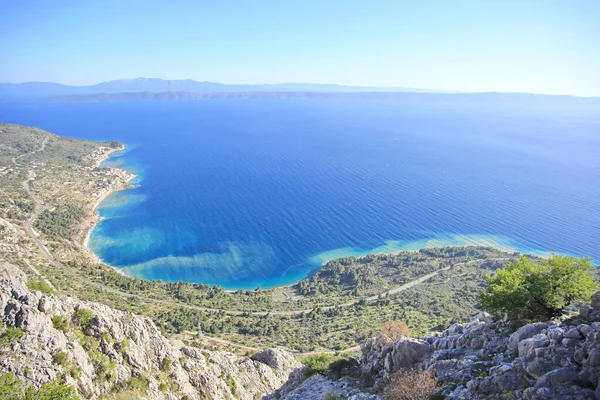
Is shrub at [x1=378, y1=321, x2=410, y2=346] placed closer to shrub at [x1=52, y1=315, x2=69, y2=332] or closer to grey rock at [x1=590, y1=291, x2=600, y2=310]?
grey rock at [x1=590, y1=291, x2=600, y2=310]

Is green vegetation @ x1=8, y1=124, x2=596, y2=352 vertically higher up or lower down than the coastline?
lower down

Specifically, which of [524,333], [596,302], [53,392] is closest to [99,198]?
[53,392]

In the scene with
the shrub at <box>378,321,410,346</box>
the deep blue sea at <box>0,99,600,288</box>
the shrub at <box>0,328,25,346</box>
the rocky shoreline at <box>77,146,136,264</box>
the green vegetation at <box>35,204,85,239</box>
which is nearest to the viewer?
the shrub at <box>0,328,25,346</box>

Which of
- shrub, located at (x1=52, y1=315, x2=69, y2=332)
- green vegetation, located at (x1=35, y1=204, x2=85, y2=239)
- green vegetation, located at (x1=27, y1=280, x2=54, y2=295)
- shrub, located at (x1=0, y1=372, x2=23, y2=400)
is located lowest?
green vegetation, located at (x1=35, y1=204, x2=85, y2=239)

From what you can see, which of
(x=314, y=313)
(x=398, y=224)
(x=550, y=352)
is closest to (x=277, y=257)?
(x=314, y=313)

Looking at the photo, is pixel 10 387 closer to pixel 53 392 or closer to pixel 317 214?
pixel 53 392

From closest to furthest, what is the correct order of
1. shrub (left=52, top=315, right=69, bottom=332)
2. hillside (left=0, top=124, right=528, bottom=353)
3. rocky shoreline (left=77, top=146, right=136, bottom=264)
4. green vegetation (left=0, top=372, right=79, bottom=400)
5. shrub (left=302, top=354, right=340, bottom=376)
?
green vegetation (left=0, top=372, right=79, bottom=400)
shrub (left=52, top=315, right=69, bottom=332)
shrub (left=302, top=354, right=340, bottom=376)
hillside (left=0, top=124, right=528, bottom=353)
rocky shoreline (left=77, top=146, right=136, bottom=264)

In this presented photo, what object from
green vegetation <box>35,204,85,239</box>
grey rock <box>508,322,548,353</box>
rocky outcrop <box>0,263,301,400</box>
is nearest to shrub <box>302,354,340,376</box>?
rocky outcrop <box>0,263,301,400</box>
